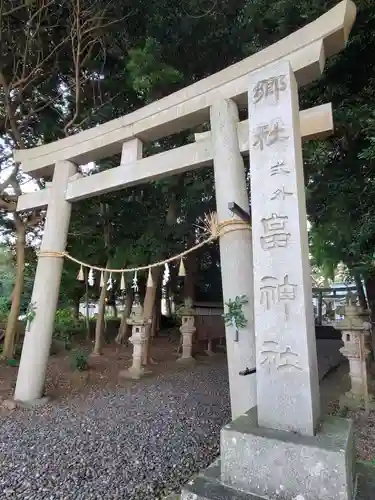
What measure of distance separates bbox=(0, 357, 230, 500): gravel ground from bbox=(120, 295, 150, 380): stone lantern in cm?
107

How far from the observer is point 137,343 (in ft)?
20.5

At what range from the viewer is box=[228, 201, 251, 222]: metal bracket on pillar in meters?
2.61

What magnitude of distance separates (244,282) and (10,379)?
438 centimetres

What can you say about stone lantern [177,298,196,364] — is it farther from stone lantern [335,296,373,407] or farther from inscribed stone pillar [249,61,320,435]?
inscribed stone pillar [249,61,320,435]

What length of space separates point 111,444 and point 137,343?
3108 mm

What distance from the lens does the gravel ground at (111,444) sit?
2414 mm

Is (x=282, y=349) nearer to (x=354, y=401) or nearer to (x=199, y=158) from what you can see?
(x=199, y=158)

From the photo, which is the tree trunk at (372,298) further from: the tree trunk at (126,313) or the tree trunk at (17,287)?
the tree trunk at (17,287)

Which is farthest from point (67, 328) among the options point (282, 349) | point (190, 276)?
point (282, 349)

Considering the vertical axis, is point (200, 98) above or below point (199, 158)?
above

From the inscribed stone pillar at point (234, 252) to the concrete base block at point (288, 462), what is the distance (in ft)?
3.35

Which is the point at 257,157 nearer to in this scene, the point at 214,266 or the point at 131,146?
the point at 131,146

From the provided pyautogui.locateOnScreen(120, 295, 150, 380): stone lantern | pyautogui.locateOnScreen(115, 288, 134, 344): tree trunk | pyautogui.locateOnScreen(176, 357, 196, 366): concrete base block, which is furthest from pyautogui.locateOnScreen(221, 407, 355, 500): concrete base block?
pyautogui.locateOnScreen(115, 288, 134, 344): tree trunk

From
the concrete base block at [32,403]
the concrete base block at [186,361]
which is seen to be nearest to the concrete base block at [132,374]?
Result: the concrete base block at [186,361]
